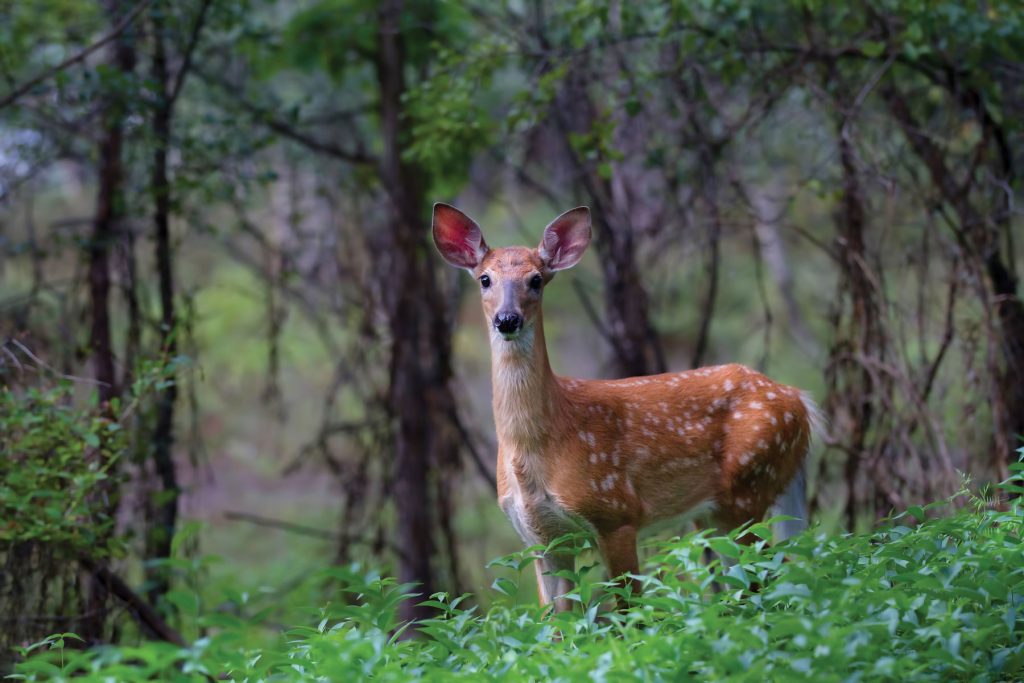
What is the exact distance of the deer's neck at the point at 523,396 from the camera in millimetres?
4887

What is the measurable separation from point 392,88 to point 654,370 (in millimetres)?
2978

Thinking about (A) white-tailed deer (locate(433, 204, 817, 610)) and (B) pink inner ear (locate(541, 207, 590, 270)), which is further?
(B) pink inner ear (locate(541, 207, 590, 270))

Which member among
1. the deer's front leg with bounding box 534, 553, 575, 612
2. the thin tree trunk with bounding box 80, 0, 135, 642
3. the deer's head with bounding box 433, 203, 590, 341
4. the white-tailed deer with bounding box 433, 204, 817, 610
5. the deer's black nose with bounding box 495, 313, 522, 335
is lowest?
the deer's front leg with bounding box 534, 553, 575, 612

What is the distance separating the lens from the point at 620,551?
4.86m

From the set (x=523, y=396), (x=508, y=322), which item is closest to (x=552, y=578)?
(x=523, y=396)

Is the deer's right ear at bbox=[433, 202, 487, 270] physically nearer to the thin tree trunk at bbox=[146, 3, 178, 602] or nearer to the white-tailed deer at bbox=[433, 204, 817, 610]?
the white-tailed deer at bbox=[433, 204, 817, 610]

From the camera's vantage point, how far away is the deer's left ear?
522 cm

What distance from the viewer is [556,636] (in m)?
4.17

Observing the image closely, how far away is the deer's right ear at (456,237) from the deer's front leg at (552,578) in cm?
135

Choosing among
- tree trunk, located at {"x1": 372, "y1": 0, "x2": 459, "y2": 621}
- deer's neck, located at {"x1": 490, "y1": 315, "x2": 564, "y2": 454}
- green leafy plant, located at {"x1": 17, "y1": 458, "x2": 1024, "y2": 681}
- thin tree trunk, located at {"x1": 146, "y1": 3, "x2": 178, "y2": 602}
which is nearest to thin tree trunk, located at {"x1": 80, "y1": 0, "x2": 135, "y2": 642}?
thin tree trunk, located at {"x1": 146, "y1": 3, "x2": 178, "y2": 602}

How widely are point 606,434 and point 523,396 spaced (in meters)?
0.44

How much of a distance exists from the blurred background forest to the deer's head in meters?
1.30

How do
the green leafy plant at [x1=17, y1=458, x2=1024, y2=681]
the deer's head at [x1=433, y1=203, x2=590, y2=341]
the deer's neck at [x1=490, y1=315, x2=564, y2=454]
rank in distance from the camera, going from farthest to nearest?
the deer's neck at [x1=490, y1=315, x2=564, y2=454], the deer's head at [x1=433, y1=203, x2=590, y2=341], the green leafy plant at [x1=17, y1=458, x2=1024, y2=681]

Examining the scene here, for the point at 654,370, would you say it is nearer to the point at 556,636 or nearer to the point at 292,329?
the point at 556,636
